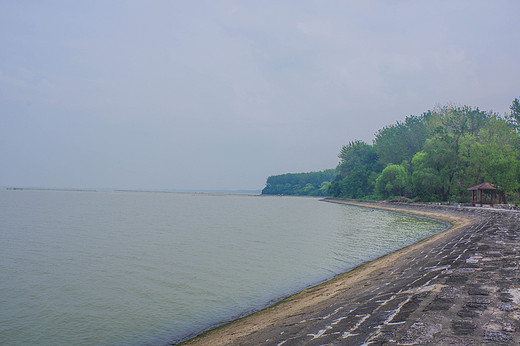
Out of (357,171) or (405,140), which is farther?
(357,171)

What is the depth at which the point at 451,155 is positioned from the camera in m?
72.2

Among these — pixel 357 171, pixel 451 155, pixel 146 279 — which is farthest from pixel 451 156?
pixel 146 279

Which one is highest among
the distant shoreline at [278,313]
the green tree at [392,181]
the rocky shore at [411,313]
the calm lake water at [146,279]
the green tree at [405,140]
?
the green tree at [405,140]

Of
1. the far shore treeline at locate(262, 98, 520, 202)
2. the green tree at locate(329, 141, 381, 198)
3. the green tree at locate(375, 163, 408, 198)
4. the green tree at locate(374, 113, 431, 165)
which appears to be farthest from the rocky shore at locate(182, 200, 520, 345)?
the green tree at locate(329, 141, 381, 198)

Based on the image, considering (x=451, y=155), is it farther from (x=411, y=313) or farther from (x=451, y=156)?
(x=411, y=313)

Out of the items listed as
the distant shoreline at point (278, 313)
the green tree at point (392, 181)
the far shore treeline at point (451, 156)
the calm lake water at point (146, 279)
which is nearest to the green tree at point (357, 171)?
the far shore treeline at point (451, 156)

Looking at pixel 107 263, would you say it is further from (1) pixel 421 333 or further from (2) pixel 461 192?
(2) pixel 461 192

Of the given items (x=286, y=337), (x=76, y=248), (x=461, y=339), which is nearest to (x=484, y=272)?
(x=461, y=339)

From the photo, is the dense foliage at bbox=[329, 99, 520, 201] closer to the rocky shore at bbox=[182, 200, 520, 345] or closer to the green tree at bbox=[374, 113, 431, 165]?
the green tree at bbox=[374, 113, 431, 165]

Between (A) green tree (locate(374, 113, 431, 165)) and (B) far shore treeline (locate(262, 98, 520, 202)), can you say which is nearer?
(B) far shore treeline (locate(262, 98, 520, 202))

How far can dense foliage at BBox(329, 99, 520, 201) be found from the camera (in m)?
62.1

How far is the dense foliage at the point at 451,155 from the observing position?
204 feet

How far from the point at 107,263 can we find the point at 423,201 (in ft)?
255

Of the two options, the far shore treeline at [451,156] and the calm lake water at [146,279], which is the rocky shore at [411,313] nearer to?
the calm lake water at [146,279]
